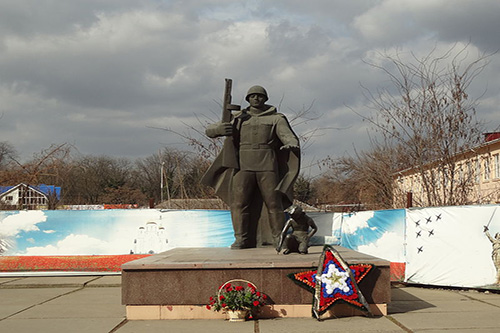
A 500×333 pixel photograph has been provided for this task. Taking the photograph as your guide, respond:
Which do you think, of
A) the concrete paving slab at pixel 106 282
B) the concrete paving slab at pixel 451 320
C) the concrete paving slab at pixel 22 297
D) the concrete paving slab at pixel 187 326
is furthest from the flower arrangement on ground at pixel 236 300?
the concrete paving slab at pixel 106 282

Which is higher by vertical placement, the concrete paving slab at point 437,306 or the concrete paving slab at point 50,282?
the concrete paving slab at point 437,306

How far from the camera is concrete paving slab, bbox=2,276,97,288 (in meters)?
10.3

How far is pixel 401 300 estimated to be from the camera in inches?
310

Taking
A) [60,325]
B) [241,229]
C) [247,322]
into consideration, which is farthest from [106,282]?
[247,322]

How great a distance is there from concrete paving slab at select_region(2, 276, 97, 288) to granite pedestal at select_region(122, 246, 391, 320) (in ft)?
14.6

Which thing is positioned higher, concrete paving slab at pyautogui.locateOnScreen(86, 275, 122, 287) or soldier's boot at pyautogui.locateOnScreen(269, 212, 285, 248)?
soldier's boot at pyautogui.locateOnScreen(269, 212, 285, 248)

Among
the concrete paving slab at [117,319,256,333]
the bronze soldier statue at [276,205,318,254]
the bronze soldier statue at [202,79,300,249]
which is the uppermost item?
the bronze soldier statue at [202,79,300,249]

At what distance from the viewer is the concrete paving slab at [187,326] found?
5.73 metres

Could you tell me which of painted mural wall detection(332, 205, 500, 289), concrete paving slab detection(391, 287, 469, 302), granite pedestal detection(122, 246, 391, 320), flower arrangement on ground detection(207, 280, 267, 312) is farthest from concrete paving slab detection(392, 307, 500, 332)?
painted mural wall detection(332, 205, 500, 289)

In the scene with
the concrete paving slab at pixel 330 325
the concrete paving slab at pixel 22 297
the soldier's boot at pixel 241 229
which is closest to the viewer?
the concrete paving slab at pixel 330 325

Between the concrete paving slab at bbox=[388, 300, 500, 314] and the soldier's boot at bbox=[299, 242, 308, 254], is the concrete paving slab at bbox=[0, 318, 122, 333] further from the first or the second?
the concrete paving slab at bbox=[388, 300, 500, 314]

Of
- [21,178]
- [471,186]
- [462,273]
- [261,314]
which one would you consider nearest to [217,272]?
[261,314]

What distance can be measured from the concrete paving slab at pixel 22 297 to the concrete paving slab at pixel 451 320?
5257 millimetres

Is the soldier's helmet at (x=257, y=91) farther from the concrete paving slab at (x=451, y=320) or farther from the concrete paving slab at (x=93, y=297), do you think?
the concrete paving slab at (x=451, y=320)
